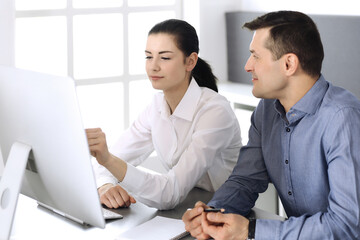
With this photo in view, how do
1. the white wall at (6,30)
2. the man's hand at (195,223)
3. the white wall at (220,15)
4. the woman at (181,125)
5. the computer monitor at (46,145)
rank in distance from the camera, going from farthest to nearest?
the white wall at (220,15) < the white wall at (6,30) < the woman at (181,125) < the man's hand at (195,223) < the computer monitor at (46,145)

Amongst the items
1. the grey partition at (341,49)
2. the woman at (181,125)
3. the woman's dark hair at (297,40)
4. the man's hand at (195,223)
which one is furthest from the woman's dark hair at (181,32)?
the grey partition at (341,49)

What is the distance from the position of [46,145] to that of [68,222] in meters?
0.38

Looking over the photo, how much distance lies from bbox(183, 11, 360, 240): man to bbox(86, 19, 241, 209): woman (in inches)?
7.6

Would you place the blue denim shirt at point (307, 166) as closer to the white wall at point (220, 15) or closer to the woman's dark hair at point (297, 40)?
the woman's dark hair at point (297, 40)

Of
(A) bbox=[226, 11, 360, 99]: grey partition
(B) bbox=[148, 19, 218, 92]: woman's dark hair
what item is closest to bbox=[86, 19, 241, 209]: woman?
(B) bbox=[148, 19, 218, 92]: woman's dark hair

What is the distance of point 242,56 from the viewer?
3965 mm

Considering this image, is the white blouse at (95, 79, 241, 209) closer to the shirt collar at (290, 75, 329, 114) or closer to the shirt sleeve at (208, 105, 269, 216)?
the shirt sleeve at (208, 105, 269, 216)

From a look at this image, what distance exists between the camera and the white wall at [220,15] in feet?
12.1

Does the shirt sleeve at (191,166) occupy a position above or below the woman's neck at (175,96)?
below

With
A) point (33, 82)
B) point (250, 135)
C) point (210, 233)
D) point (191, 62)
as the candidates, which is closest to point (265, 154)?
point (250, 135)

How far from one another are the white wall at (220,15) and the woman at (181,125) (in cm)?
141

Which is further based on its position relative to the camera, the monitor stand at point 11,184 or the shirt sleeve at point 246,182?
the shirt sleeve at point 246,182

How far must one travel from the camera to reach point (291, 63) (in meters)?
1.80

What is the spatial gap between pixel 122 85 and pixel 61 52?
1.60 ft
